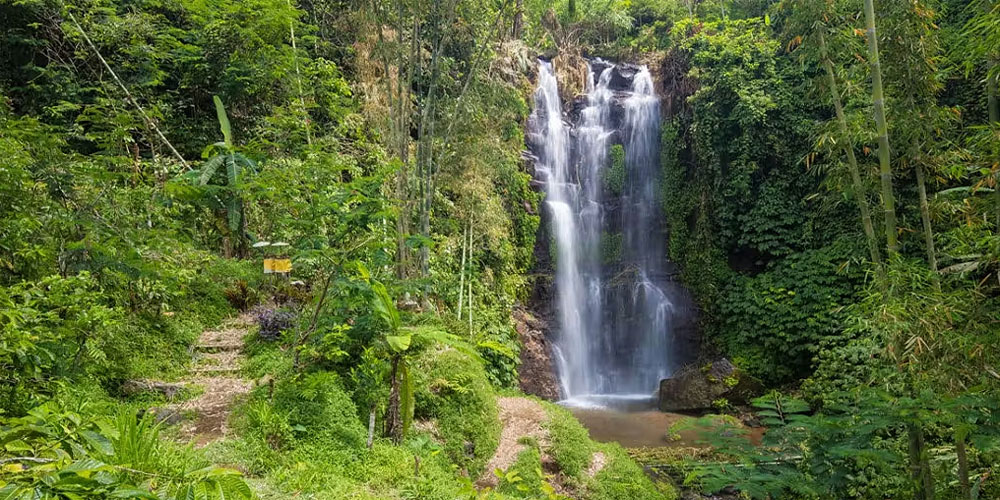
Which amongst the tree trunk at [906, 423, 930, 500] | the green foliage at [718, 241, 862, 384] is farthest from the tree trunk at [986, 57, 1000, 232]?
the green foliage at [718, 241, 862, 384]

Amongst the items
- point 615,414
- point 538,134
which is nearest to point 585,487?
point 615,414

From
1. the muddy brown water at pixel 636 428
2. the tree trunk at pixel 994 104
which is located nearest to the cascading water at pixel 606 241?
the muddy brown water at pixel 636 428

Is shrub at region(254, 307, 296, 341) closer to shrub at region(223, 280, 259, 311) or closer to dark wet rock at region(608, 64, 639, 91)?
shrub at region(223, 280, 259, 311)

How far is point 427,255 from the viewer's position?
8.18 meters

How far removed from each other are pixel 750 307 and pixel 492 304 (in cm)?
575

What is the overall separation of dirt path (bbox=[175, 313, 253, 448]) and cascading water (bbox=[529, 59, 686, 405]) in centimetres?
742

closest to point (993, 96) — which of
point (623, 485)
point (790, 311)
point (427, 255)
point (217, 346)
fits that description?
point (623, 485)

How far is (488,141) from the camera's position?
9984 mm

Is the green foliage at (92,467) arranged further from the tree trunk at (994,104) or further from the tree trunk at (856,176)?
the tree trunk at (994,104)

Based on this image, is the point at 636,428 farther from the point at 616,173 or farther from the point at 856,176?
the point at 616,173

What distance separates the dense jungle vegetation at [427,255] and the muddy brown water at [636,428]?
0.85 meters

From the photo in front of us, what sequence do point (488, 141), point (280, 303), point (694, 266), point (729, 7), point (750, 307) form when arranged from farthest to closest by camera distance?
point (729, 7), point (694, 266), point (750, 307), point (488, 141), point (280, 303)

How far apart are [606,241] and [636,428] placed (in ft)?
19.5

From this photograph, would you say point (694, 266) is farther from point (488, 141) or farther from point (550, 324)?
point (488, 141)
